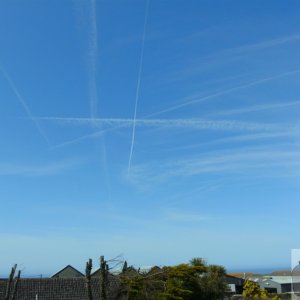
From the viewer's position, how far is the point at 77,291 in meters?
44.7

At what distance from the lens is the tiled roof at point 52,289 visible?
1697 inches

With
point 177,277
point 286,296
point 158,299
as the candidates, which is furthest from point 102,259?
point 286,296

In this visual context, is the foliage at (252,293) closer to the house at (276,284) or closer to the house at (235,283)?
the house at (235,283)

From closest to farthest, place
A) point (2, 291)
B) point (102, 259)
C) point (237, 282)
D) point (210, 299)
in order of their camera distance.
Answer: point (102, 259) → point (2, 291) → point (210, 299) → point (237, 282)

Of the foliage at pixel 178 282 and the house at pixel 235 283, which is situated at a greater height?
the house at pixel 235 283

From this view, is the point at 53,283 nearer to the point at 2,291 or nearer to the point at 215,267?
the point at 2,291

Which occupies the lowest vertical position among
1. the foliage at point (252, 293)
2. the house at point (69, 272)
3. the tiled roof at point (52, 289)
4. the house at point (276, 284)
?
the tiled roof at point (52, 289)

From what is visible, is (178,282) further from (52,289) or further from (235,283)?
(235,283)

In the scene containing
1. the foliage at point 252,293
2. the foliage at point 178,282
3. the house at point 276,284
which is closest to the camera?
the foliage at point 178,282

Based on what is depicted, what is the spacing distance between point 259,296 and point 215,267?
782 centimetres

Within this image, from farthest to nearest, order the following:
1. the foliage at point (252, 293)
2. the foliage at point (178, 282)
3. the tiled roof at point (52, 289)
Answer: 1. the foliage at point (252, 293)
2. the tiled roof at point (52, 289)
3. the foliage at point (178, 282)

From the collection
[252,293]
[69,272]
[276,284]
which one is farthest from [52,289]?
[276,284]

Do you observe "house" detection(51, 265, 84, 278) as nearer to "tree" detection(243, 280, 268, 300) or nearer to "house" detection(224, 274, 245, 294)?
"tree" detection(243, 280, 268, 300)

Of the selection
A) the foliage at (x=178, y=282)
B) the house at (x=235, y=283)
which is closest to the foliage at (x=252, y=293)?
the foliage at (x=178, y=282)
